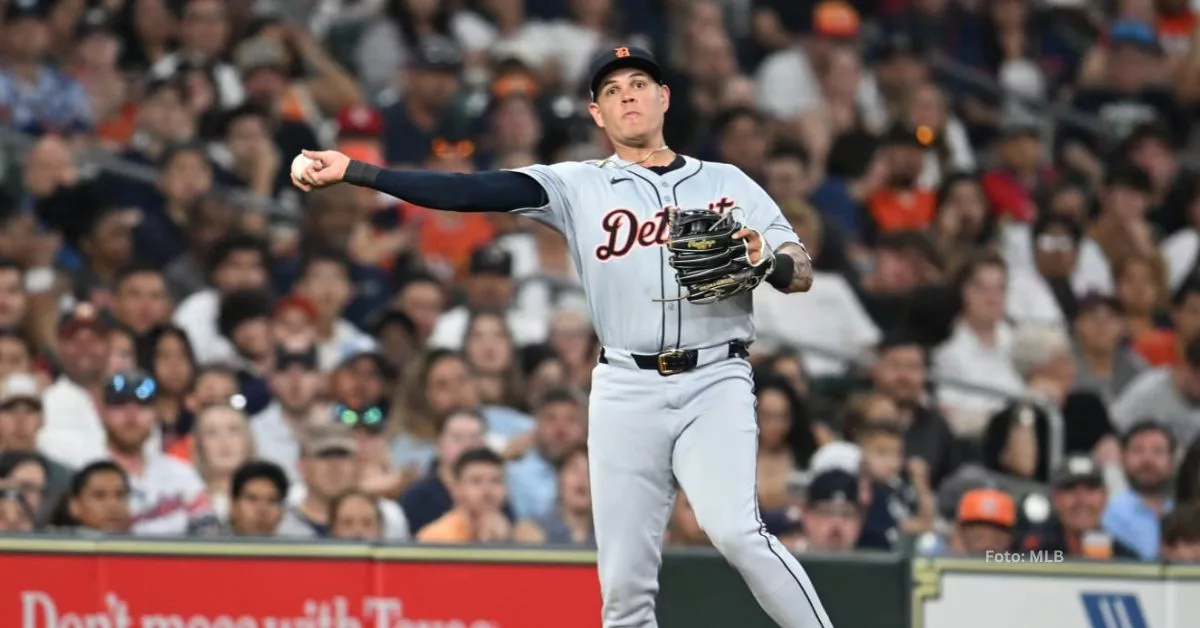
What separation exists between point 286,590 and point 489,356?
310cm

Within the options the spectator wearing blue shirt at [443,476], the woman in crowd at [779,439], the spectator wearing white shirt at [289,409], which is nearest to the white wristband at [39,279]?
→ the spectator wearing white shirt at [289,409]

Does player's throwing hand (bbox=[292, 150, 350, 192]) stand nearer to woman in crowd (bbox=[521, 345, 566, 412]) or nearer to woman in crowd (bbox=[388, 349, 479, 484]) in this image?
woman in crowd (bbox=[388, 349, 479, 484])

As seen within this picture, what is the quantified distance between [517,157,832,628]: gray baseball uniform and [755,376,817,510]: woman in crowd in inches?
122

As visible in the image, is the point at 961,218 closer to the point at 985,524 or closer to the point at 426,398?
the point at 426,398

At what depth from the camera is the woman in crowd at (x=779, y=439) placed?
882 cm

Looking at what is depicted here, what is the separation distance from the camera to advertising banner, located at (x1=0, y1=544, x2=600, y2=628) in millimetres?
6594

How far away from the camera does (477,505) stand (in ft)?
27.0

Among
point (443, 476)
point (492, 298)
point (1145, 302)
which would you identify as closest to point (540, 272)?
point (492, 298)

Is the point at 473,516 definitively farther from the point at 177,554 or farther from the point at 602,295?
the point at 602,295

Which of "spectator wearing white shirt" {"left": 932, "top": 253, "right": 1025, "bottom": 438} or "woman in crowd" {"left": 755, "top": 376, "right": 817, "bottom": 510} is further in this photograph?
"spectator wearing white shirt" {"left": 932, "top": 253, "right": 1025, "bottom": 438}

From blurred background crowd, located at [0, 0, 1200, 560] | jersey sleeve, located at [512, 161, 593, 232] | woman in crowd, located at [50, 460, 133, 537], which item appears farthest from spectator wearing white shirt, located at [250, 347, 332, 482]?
jersey sleeve, located at [512, 161, 593, 232]

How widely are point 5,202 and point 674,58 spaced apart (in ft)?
Answer: 14.2

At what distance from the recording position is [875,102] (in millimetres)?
13148

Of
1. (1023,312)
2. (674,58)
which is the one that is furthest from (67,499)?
(674,58)
